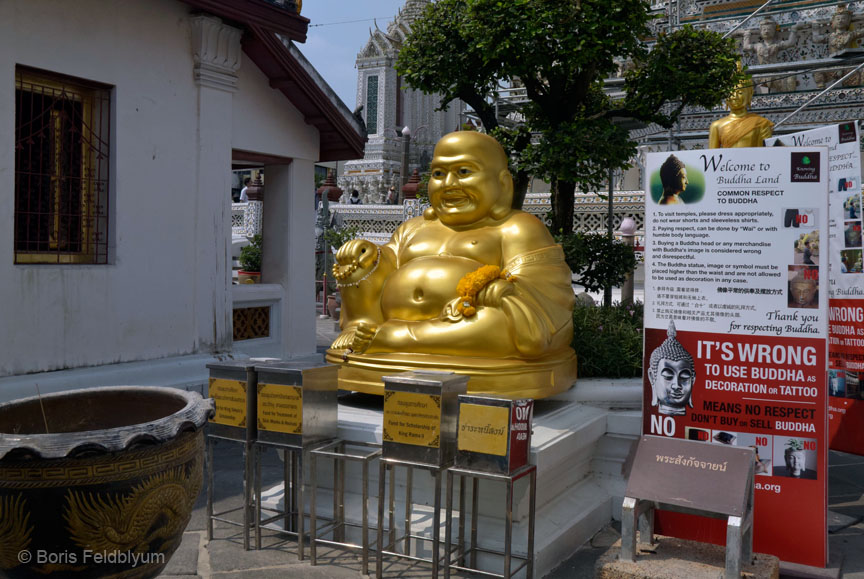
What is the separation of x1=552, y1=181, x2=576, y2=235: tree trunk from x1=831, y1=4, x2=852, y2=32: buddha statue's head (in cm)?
1069

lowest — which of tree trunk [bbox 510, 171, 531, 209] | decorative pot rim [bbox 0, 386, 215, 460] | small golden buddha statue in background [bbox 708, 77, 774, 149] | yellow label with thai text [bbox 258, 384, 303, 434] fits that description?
yellow label with thai text [bbox 258, 384, 303, 434]

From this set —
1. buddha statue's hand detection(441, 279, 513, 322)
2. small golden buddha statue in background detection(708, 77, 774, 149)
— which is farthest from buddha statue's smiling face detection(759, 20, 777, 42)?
buddha statue's hand detection(441, 279, 513, 322)

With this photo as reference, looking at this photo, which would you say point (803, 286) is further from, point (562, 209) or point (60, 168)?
point (60, 168)

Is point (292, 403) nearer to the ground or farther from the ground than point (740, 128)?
nearer to the ground

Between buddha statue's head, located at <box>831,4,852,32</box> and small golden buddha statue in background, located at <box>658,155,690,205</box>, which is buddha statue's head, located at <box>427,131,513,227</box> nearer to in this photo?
small golden buddha statue in background, located at <box>658,155,690,205</box>

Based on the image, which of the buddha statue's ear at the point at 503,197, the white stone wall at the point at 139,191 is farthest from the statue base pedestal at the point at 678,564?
the white stone wall at the point at 139,191

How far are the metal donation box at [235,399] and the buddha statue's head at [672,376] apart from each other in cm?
206

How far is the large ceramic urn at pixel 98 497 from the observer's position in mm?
2357

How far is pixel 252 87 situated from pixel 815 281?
5.76 meters

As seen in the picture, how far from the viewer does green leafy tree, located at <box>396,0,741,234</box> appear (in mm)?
5719

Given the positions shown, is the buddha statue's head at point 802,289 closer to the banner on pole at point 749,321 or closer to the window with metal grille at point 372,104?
the banner on pole at point 749,321

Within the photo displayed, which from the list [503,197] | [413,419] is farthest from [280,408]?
[503,197]

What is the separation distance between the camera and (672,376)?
3881 millimetres

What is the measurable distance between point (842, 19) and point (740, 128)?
34.6ft
